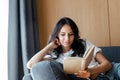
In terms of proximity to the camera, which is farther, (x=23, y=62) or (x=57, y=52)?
(x=23, y=62)

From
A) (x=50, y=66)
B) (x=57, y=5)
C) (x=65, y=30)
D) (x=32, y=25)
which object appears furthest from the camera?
(x=57, y=5)

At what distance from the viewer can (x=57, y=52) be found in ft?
6.48

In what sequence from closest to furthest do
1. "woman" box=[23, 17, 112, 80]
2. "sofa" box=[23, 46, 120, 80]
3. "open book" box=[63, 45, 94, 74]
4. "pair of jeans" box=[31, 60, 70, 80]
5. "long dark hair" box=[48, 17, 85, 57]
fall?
1. "pair of jeans" box=[31, 60, 70, 80]
2. "open book" box=[63, 45, 94, 74]
3. "woman" box=[23, 17, 112, 80]
4. "long dark hair" box=[48, 17, 85, 57]
5. "sofa" box=[23, 46, 120, 80]

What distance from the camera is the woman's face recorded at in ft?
6.12

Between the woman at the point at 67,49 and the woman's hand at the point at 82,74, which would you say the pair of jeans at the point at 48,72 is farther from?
the woman at the point at 67,49

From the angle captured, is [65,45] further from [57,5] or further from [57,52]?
[57,5]

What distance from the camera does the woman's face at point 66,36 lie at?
186cm

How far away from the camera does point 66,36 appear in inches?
73.3

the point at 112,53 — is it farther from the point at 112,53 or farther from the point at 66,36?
the point at 66,36

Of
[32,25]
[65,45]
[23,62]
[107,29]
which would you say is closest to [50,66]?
[65,45]

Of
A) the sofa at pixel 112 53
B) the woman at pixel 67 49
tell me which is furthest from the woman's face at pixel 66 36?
the sofa at pixel 112 53

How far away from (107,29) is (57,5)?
644 millimetres
